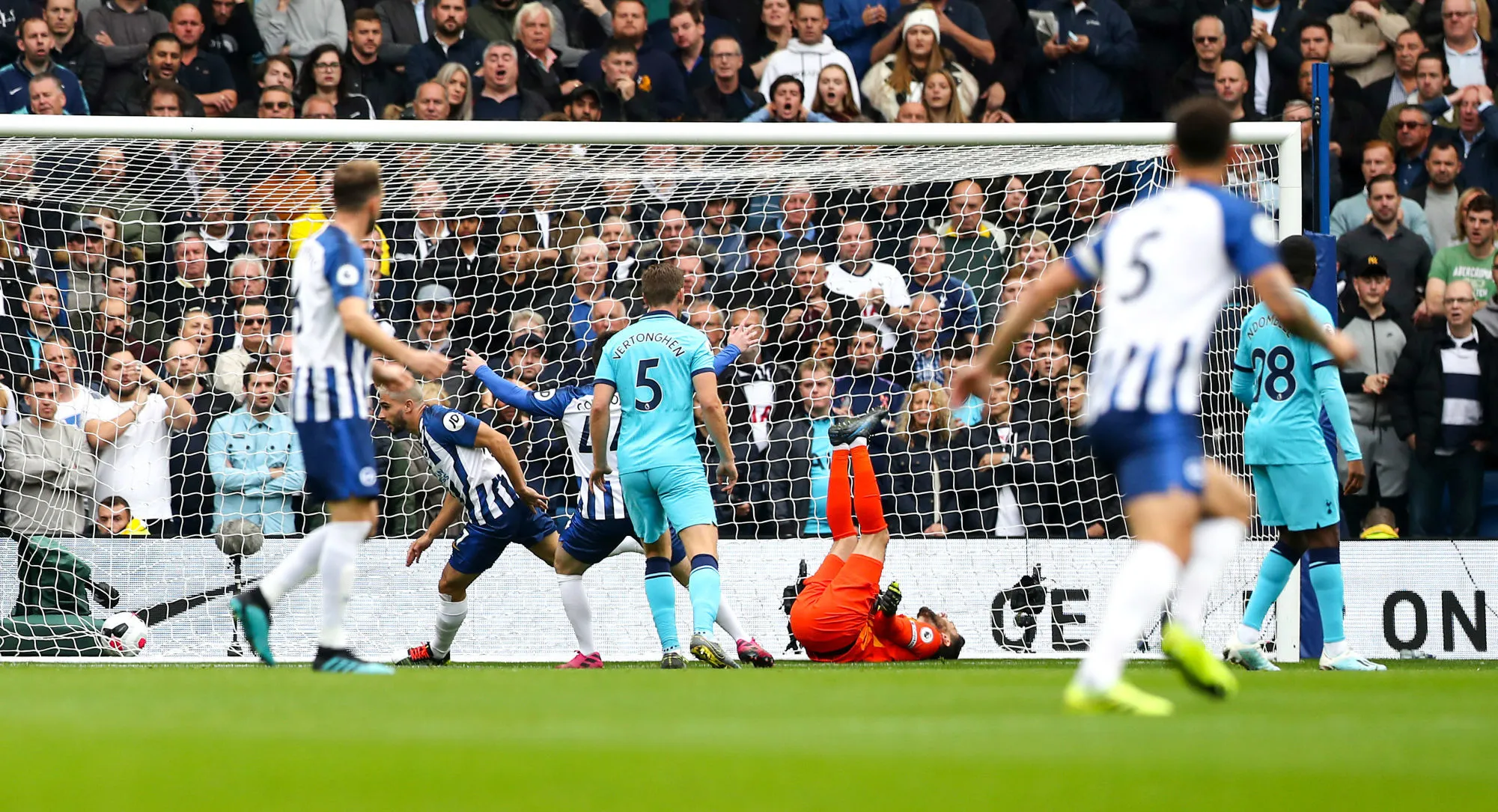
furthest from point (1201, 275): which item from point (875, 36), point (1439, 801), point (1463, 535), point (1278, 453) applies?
point (875, 36)

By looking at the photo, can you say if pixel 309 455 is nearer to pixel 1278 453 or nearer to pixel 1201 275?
pixel 1201 275

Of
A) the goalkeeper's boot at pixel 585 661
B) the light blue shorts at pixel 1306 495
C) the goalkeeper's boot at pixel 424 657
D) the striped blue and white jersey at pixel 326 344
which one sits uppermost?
the striped blue and white jersey at pixel 326 344

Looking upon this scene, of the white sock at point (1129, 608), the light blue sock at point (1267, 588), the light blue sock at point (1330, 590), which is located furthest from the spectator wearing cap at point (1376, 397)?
the white sock at point (1129, 608)

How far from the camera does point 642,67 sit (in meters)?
14.6

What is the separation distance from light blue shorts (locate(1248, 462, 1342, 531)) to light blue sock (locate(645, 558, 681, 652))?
3.42 m

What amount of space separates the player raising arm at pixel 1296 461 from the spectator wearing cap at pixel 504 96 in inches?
263

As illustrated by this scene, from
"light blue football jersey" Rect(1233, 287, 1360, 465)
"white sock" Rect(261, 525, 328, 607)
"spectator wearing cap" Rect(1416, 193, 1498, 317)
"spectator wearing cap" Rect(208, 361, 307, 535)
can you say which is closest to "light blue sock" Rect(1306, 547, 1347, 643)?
"light blue football jersey" Rect(1233, 287, 1360, 465)

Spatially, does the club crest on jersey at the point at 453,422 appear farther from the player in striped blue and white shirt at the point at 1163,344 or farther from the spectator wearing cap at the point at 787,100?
the player in striped blue and white shirt at the point at 1163,344

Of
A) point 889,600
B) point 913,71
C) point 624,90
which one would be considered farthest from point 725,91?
point 889,600

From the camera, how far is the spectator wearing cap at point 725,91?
14469mm

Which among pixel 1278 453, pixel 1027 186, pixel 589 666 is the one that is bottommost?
pixel 589 666

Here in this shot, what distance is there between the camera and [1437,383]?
13.1 meters

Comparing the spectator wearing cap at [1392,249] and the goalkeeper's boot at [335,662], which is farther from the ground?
the spectator wearing cap at [1392,249]

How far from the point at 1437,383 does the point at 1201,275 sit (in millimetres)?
8714
